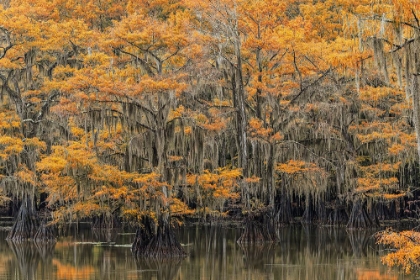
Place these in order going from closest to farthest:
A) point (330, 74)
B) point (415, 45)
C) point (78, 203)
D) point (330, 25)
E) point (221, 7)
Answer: point (415, 45), point (78, 203), point (221, 7), point (330, 74), point (330, 25)

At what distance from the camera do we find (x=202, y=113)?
1023 inches

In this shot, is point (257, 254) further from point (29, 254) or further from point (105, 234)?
point (105, 234)

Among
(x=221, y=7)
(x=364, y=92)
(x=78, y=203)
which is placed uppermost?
(x=221, y=7)

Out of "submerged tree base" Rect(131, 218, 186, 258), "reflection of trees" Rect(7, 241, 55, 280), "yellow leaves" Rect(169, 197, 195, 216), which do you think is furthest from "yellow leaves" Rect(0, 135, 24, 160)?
"yellow leaves" Rect(169, 197, 195, 216)

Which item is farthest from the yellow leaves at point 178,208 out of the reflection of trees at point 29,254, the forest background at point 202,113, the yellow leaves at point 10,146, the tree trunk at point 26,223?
the tree trunk at point 26,223

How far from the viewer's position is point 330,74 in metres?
28.8

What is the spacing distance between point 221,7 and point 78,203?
348 inches

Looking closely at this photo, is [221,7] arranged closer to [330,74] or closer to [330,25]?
[330,74]

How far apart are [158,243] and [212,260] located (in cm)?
A: 176

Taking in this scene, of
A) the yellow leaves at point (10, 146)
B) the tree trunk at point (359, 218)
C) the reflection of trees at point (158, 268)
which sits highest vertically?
the yellow leaves at point (10, 146)

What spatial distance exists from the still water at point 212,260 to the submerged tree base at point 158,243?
0.51 metres

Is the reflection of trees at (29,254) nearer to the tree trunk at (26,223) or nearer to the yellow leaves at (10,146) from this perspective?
the tree trunk at (26,223)

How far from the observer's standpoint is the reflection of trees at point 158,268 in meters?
17.6

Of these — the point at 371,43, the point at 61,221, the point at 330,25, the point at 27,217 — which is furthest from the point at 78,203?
the point at 330,25
